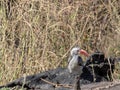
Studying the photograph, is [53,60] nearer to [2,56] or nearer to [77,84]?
[2,56]

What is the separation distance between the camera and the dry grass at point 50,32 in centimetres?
654

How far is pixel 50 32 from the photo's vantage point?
6715 millimetres

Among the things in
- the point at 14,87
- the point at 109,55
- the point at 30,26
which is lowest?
the point at 14,87

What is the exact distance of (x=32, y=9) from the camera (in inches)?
271

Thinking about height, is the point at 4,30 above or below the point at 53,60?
above

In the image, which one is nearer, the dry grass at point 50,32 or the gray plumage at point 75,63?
the gray plumage at point 75,63

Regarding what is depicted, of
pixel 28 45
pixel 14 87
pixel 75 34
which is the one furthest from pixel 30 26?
pixel 14 87

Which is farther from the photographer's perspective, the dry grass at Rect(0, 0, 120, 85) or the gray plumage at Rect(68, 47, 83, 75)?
the dry grass at Rect(0, 0, 120, 85)

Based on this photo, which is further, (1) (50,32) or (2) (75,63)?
(1) (50,32)

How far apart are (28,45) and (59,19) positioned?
66cm

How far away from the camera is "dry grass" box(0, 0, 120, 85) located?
6535mm

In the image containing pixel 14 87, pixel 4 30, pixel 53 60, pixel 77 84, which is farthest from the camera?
pixel 4 30

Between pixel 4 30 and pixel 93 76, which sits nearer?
pixel 93 76

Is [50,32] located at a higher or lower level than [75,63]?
higher
